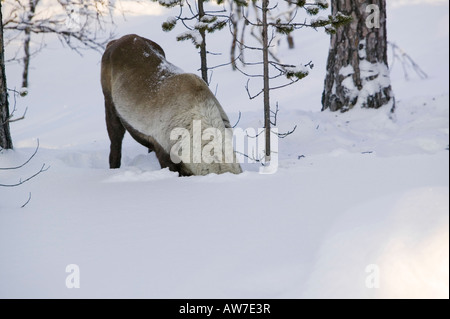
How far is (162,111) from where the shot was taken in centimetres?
587

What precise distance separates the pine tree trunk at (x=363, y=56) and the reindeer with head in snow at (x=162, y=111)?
2680 mm

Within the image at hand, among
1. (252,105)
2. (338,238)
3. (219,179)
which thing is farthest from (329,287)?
(252,105)

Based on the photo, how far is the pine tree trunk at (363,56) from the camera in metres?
7.48

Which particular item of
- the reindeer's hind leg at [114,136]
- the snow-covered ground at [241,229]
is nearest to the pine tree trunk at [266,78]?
the snow-covered ground at [241,229]

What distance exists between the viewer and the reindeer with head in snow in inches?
207

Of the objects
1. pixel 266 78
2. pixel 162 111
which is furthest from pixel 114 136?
pixel 266 78

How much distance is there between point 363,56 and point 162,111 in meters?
3.35

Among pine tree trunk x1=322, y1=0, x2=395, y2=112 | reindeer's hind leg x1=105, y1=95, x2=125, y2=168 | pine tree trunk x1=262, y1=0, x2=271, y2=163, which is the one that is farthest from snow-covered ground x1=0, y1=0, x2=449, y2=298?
pine tree trunk x1=322, y1=0, x2=395, y2=112

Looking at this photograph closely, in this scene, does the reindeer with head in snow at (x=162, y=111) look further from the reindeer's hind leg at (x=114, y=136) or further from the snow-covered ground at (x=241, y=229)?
the snow-covered ground at (x=241, y=229)

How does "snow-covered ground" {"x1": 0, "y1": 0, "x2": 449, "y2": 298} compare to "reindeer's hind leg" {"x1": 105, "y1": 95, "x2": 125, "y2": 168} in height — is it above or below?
below

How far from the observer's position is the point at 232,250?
3182 millimetres

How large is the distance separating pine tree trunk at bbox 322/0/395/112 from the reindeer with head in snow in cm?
268

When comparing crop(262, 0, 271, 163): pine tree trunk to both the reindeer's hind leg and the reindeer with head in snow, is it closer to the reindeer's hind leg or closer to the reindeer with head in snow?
the reindeer with head in snow

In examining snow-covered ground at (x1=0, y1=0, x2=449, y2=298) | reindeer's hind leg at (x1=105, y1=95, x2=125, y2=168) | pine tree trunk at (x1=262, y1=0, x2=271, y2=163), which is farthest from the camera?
reindeer's hind leg at (x1=105, y1=95, x2=125, y2=168)
